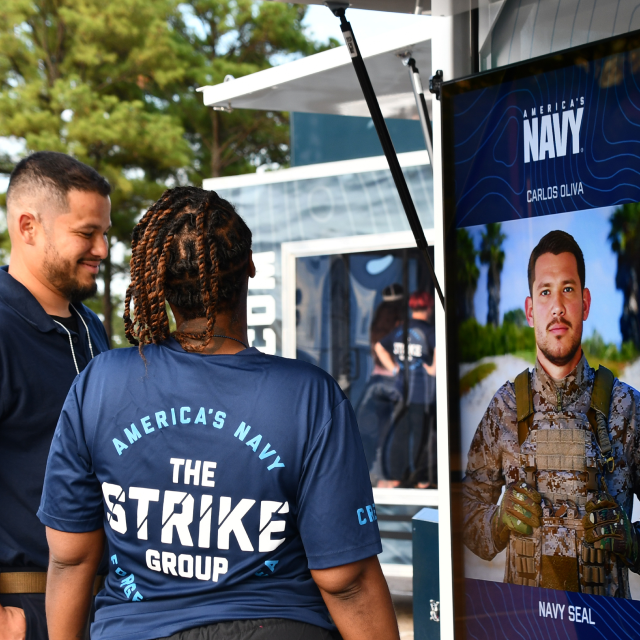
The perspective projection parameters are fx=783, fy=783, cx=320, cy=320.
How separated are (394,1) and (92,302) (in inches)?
650

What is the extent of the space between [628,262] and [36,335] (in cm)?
159

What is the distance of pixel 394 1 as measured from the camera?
Result: 2.19 metres

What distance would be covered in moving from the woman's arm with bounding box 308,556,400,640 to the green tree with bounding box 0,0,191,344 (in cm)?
1505

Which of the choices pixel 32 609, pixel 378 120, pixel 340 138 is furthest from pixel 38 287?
pixel 340 138

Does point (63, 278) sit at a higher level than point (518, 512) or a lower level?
higher

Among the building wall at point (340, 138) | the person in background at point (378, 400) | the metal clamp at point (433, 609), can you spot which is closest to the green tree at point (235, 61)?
the building wall at point (340, 138)

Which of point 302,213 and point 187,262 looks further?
point 302,213

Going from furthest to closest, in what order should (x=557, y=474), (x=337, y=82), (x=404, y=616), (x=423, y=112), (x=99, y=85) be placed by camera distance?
(x=99, y=85), (x=404, y=616), (x=337, y=82), (x=423, y=112), (x=557, y=474)

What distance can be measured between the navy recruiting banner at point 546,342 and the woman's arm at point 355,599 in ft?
2.12

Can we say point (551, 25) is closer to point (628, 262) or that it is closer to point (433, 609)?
point (628, 262)

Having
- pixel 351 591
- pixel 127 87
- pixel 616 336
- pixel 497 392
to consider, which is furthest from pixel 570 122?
pixel 127 87

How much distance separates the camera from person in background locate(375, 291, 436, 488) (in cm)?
652

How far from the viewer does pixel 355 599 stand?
1485mm

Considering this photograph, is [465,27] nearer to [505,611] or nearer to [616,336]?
[616,336]
